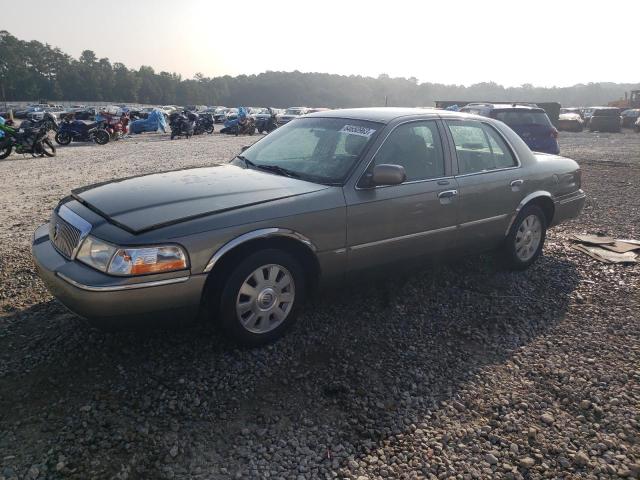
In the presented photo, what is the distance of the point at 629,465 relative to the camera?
2.61 meters

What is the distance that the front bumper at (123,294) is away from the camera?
2.88 m

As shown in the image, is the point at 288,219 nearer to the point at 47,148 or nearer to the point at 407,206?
the point at 407,206

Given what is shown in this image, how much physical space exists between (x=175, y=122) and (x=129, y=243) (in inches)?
924

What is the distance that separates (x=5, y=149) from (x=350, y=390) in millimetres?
14500

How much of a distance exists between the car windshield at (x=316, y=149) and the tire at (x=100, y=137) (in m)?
17.3

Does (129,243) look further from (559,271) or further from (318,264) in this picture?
(559,271)

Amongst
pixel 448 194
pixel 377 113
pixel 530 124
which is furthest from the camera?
pixel 530 124

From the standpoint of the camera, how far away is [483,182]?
4.59 meters

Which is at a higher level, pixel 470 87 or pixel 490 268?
pixel 470 87

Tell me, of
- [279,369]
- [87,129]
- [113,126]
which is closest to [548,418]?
[279,369]

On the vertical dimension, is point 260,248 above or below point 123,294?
above

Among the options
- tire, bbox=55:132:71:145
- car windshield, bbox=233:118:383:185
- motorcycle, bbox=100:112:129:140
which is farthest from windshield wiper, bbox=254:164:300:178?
motorcycle, bbox=100:112:129:140

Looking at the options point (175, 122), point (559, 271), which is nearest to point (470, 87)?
point (175, 122)

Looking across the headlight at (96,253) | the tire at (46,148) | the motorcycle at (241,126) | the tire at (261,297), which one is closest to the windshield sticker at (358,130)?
the tire at (261,297)
